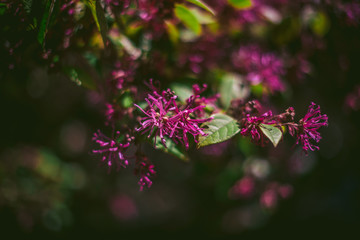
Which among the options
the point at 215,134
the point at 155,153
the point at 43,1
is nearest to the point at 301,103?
the point at 155,153

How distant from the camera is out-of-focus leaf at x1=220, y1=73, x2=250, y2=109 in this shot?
51.5 inches

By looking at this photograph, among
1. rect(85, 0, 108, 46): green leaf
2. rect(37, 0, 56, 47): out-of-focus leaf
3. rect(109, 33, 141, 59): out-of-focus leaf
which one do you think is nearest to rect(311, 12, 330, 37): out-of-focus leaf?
rect(109, 33, 141, 59): out-of-focus leaf

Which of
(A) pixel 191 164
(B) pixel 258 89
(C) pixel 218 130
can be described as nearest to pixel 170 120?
(C) pixel 218 130

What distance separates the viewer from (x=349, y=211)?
287 centimetres

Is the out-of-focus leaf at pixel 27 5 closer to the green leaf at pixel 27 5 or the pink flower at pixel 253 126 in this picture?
the green leaf at pixel 27 5

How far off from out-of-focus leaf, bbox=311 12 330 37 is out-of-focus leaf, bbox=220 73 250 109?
57 centimetres

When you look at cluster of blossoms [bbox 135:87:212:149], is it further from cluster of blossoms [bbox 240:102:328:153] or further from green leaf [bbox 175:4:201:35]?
green leaf [bbox 175:4:201:35]

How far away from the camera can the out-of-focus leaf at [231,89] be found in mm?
1309

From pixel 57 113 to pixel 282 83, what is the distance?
222 cm

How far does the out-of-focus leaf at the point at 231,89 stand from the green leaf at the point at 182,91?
0.19 m

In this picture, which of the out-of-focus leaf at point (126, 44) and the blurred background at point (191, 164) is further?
the blurred background at point (191, 164)

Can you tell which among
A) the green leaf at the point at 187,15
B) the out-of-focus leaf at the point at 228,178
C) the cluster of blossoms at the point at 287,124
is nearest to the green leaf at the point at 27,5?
the green leaf at the point at 187,15

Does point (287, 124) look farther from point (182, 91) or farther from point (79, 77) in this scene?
point (79, 77)

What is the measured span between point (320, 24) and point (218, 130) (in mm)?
1187
